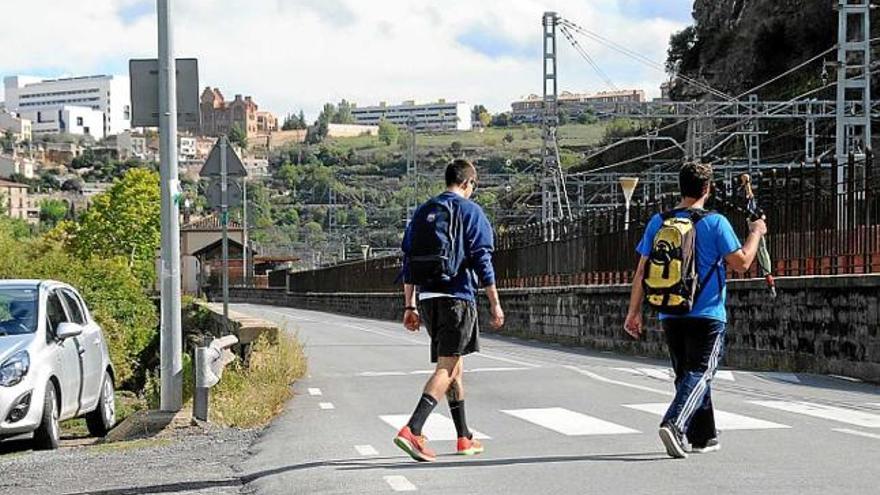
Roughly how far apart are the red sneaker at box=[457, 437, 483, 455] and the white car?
15.0ft

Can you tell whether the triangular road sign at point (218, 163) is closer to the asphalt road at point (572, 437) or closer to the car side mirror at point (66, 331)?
the asphalt road at point (572, 437)

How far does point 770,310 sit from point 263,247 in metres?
122

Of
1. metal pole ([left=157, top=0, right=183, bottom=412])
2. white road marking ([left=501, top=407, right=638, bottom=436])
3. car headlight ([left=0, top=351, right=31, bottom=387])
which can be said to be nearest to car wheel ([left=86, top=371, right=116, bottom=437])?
metal pole ([left=157, top=0, right=183, bottom=412])

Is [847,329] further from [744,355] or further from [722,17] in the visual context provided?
[722,17]

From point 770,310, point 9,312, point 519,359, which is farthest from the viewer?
point 519,359

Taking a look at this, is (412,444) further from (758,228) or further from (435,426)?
(435,426)

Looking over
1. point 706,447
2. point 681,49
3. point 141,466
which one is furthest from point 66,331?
point 681,49

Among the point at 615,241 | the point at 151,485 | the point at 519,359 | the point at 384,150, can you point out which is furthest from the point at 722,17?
the point at 384,150

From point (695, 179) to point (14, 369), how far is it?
6.41 metres

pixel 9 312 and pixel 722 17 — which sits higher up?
pixel 722 17

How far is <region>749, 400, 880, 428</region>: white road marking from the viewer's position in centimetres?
1150

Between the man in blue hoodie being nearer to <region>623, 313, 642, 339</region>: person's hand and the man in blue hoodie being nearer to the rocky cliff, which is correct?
<region>623, 313, 642, 339</region>: person's hand

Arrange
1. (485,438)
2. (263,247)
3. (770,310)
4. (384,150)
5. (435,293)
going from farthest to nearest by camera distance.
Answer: (384,150) → (263,247) → (770,310) → (485,438) → (435,293)

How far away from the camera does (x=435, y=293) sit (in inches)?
351
